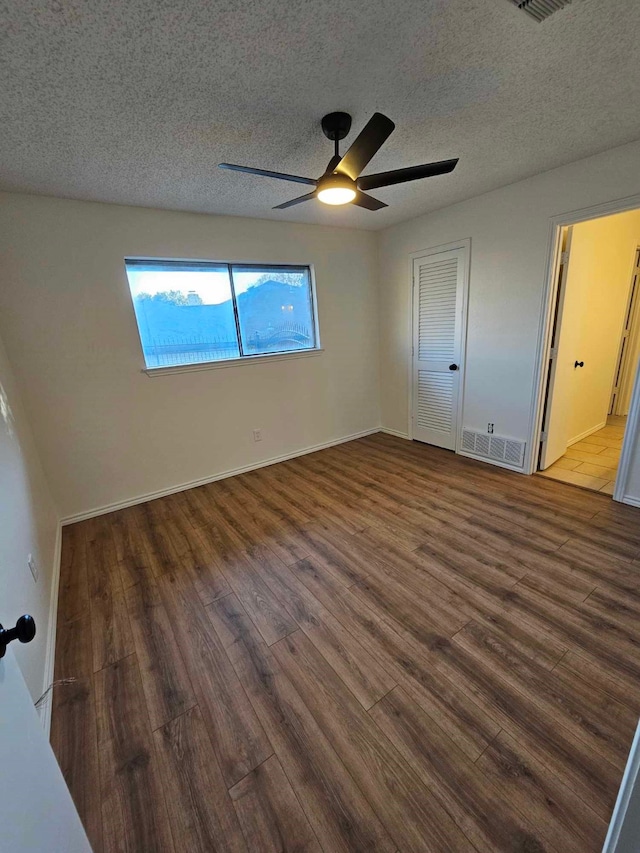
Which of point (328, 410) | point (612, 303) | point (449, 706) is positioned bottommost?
point (449, 706)

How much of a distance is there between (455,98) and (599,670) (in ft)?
9.08

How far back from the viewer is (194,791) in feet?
3.76

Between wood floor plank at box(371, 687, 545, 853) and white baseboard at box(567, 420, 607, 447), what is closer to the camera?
wood floor plank at box(371, 687, 545, 853)

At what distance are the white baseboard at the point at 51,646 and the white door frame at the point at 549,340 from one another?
3648mm

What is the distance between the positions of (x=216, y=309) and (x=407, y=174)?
2140 millimetres

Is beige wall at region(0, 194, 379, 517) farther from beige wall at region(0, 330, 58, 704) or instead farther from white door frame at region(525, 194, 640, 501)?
white door frame at region(525, 194, 640, 501)

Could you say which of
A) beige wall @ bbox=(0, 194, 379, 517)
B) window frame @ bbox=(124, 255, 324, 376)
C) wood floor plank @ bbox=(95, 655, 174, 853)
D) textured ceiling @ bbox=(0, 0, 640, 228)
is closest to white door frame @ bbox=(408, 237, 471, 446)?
beige wall @ bbox=(0, 194, 379, 517)

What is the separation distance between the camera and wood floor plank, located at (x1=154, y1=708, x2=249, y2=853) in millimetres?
1030

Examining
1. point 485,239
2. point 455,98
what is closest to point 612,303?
point 485,239

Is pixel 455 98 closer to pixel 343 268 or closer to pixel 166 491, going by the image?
pixel 343 268

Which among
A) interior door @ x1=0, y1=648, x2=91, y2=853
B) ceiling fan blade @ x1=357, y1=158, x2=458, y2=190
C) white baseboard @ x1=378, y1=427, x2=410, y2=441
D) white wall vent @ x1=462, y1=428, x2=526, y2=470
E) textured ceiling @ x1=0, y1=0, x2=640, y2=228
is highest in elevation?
textured ceiling @ x1=0, y1=0, x2=640, y2=228

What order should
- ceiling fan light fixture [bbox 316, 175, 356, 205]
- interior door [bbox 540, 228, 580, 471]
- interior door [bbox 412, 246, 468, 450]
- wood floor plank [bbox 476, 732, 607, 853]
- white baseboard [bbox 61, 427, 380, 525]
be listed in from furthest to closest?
1. interior door [bbox 412, 246, 468, 450]
2. white baseboard [bbox 61, 427, 380, 525]
3. interior door [bbox 540, 228, 580, 471]
4. ceiling fan light fixture [bbox 316, 175, 356, 205]
5. wood floor plank [bbox 476, 732, 607, 853]

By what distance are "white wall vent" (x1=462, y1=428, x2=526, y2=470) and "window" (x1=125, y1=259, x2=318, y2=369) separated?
2071mm

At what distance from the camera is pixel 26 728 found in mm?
689
